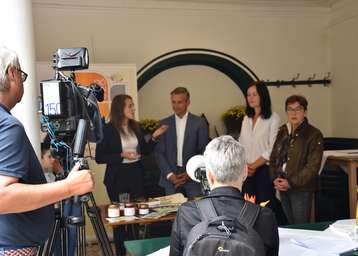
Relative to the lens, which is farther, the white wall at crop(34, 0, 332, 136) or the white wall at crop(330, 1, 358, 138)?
the white wall at crop(330, 1, 358, 138)

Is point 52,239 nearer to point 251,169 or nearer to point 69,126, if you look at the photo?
point 69,126

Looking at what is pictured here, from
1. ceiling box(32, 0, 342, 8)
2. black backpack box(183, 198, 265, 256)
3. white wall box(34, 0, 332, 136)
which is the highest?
ceiling box(32, 0, 342, 8)

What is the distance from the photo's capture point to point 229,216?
4.44ft

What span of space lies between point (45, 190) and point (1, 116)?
26cm

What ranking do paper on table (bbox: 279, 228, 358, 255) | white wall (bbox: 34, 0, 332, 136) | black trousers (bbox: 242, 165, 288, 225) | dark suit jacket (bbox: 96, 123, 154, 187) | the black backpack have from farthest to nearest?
white wall (bbox: 34, 0, 332, 136) < black trousers (bbox: 242, 165, 288, 225) < dark suit jacket (bbox: 96, 123, 154, 187) < paper on table (bbox: 279, 228, 358, 255) < the black backpack

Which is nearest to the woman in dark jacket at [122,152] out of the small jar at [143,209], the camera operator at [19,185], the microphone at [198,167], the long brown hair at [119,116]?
the long brown hair at [119,116]

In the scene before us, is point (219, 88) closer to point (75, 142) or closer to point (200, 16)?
point (200, 16)

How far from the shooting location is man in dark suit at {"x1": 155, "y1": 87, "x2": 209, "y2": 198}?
11.7 feet

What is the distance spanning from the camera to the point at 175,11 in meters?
5.45

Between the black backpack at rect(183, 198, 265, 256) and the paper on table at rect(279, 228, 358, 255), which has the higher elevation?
the black backpack at rect(183, 198, 265, 256)

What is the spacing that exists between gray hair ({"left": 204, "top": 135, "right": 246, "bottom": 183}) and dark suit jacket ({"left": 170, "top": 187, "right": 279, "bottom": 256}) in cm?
4

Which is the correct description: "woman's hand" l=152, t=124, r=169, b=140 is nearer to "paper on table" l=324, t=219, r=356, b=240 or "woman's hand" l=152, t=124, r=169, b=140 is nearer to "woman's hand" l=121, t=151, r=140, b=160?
"woman's hand" l=121, t=151, r=140, b=160

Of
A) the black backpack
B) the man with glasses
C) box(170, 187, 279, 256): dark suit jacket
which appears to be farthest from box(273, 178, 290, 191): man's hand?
the black backpack

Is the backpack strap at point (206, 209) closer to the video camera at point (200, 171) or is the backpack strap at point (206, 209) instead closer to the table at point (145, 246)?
the video camera at point (200, 171)
